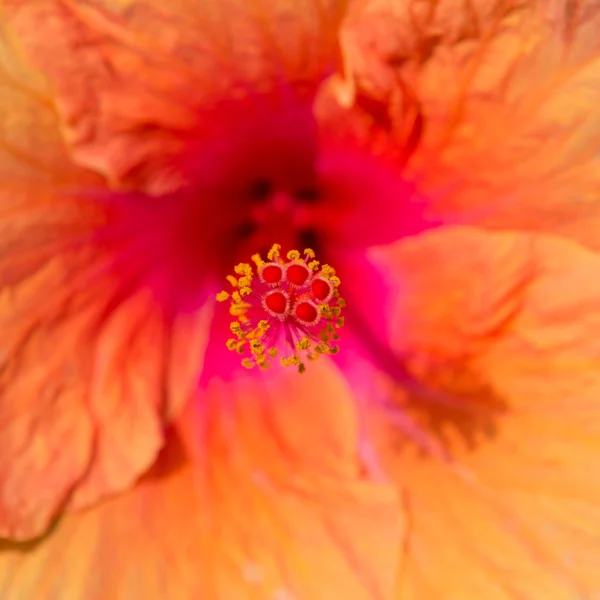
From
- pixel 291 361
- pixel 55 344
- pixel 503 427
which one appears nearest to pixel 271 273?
pixel 291 361

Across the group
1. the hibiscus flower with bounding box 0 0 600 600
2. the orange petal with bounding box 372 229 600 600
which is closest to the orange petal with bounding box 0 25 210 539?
the hibiscus flower with bounding box 0 0 600 600

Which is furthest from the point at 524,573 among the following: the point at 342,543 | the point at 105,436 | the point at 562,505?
the point at 105,436

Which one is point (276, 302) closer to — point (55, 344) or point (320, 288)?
point (320, 288)

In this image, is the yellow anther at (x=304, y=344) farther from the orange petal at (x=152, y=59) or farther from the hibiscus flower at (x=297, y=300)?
the orange petal at (x=152, y=59)

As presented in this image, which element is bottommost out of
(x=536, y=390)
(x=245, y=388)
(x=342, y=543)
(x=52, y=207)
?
(x=342, y=543)

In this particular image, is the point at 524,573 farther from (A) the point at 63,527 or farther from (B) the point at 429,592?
(A) the point at 63,527

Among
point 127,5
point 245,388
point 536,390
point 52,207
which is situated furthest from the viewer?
point 245,388
